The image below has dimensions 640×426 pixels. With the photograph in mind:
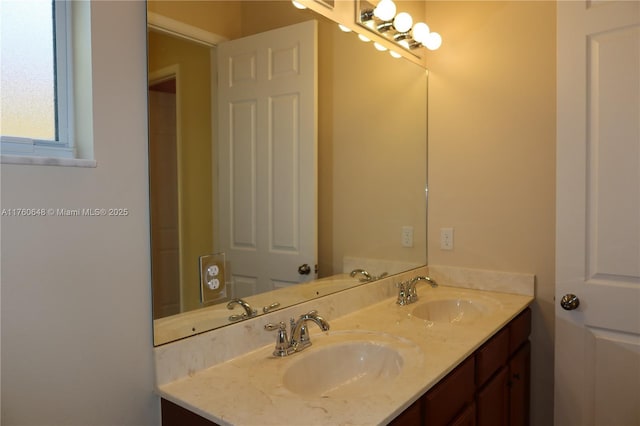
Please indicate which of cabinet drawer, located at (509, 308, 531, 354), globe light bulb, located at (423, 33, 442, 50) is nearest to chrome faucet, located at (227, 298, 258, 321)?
cabinet drawer, located at (509, 308, 531, 354)

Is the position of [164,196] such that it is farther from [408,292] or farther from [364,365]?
[408,292]

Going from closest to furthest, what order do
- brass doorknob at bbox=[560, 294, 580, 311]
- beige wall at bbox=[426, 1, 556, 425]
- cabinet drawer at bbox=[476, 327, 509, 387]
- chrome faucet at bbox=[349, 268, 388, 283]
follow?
cabinet drawer at bbox=[476, 327, 509, 387], brass doorknob at bbox=[560, 294, 580, 311], chrome faucet at bbox=[349, 268, 388, 283], beige wall at bbox=[426, 1, 556, 425]

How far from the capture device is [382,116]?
219 centimetres

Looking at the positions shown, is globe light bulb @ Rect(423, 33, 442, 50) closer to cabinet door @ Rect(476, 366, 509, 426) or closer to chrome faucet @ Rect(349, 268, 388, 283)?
chrome faucet @ Rect(349, 268, 388, 283)

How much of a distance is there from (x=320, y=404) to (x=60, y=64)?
3.21 ft

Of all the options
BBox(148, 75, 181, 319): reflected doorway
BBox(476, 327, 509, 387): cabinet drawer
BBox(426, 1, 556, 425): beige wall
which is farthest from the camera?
BBox(426, 1, 556, 425): beige wall

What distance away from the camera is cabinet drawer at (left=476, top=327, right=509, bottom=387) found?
1515 mm

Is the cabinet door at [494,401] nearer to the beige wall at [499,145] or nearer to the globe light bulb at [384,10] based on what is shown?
the beige wall at [499,145]

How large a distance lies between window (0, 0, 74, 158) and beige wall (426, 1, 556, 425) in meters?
1.76

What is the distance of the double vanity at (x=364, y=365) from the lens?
103cm

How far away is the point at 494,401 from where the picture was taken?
167 centimetres

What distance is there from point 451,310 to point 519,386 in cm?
41

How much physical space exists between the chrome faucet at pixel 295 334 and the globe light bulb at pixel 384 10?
1.33 meters

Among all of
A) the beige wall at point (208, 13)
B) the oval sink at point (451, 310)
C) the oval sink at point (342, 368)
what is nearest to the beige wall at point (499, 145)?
the oval sink at point (451, 310)
